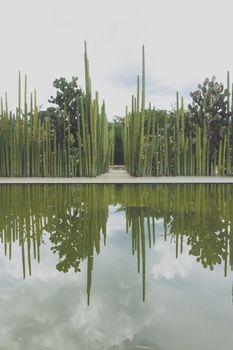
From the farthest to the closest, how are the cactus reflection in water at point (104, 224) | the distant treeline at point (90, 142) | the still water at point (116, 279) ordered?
1. the distant treeline at point (90, 142)
2. the cactus reflection in water at point (104, 224)
3. the still water at point (116, 279)

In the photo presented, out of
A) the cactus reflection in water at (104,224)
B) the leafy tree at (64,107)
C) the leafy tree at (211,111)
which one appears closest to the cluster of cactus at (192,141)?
the leafy tree at (211,111)

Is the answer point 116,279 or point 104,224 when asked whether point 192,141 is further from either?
point 116,279

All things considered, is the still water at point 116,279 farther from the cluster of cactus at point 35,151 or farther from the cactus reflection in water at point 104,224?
the cluster of cactus at point 35,151

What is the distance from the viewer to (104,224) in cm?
440

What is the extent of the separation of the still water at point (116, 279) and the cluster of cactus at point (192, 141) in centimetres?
630

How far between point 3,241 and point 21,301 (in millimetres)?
1460

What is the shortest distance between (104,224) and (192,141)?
26.4 ft

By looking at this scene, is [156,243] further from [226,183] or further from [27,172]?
[27,172]

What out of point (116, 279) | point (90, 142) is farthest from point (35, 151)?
point (116, 279)

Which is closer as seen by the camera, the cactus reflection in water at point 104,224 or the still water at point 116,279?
the still water at point 116,279

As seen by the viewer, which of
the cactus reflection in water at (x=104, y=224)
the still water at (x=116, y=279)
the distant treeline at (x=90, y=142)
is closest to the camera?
the still water at (x=116, y=279)

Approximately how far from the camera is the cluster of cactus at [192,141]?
11.4m

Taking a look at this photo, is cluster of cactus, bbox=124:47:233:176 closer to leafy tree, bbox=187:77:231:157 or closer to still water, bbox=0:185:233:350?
leafy tree, bbox=187:77:231:157

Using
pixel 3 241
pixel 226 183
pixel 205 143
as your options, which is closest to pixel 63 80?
pixel 205 143
